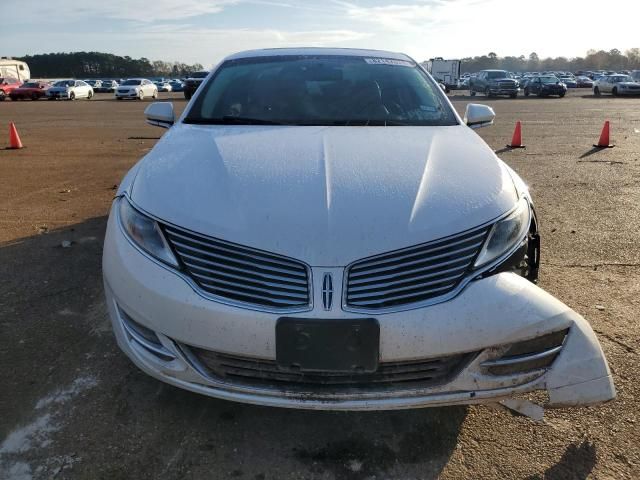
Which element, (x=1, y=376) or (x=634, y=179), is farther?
(x=634, y=179)

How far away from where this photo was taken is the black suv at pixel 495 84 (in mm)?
33906

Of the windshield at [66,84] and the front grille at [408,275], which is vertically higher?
the windshield at [66,84]

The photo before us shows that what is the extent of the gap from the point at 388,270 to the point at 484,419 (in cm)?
95

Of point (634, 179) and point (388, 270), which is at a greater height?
point (388, 270)

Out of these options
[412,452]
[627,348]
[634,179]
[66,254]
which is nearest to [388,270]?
[412,452]

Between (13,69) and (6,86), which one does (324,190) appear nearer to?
(6,86)

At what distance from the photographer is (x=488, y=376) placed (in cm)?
193

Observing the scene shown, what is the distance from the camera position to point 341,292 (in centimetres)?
185

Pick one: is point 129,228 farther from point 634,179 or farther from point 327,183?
point 634,179

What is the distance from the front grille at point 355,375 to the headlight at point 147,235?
438 millimetres

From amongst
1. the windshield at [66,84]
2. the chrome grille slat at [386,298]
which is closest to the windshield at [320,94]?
the chrome grille slat at [386,298]

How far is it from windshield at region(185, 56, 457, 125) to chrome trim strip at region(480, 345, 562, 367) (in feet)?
5.40

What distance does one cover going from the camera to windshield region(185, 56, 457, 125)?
319 centimetres

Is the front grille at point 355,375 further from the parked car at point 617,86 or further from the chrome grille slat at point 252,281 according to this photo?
the parked car at point 617,86
